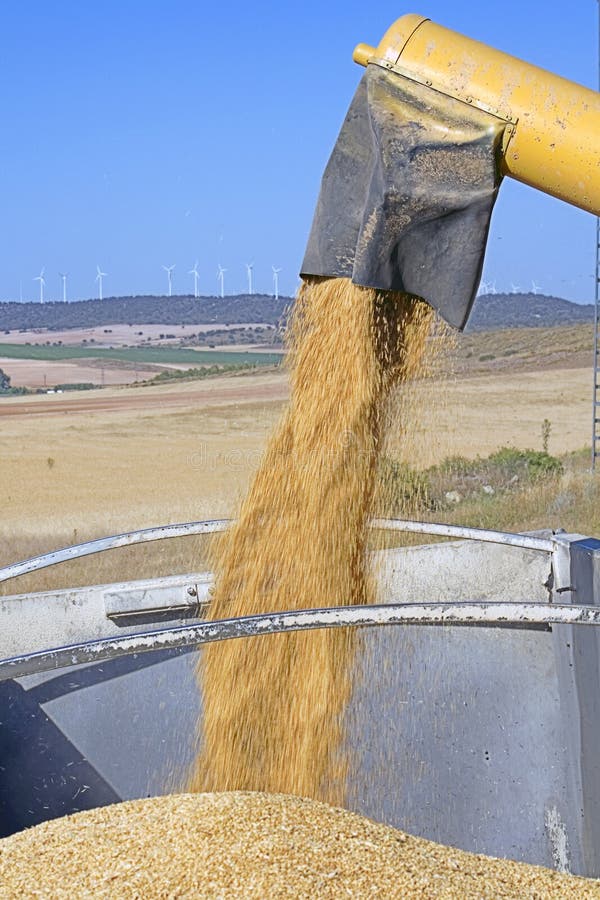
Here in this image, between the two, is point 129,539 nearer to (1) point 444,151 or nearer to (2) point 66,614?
(2) point 66,614

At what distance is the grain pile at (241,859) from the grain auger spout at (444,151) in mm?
1165

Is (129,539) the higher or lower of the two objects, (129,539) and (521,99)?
the lower

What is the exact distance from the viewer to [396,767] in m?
2.75

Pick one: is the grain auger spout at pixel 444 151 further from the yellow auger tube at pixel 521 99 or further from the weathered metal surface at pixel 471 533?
the weathered metal surface at pixel 471 533

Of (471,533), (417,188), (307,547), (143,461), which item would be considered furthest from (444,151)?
(143,461)

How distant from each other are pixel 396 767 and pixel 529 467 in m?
7.71

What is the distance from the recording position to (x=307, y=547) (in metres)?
2.55

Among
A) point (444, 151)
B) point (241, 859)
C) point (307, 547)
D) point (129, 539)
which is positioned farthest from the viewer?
point (129, 539)

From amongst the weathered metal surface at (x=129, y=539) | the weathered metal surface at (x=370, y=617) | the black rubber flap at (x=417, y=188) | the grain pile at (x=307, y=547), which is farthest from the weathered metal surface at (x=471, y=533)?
the weathered metal surface at (x=370, y=617)

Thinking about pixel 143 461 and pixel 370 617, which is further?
pixel 143 461

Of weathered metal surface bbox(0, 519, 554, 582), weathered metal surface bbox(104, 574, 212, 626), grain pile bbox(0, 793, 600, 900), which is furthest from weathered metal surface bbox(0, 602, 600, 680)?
weathered metal surface bbox(104, 574, 212, 626)

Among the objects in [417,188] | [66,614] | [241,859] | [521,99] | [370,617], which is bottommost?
[241,859]

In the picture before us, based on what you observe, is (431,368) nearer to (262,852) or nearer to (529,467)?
(262,852)

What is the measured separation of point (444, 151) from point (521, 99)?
0.19 m
